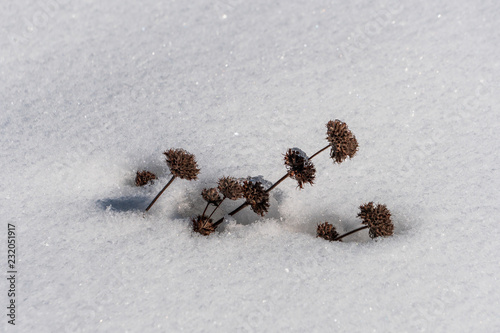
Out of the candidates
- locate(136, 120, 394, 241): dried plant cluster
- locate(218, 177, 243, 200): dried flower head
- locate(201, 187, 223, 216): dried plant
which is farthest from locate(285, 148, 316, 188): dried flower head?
locate(201, 187, 223, 216): dried plant

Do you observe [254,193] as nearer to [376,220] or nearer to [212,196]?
[212,196]

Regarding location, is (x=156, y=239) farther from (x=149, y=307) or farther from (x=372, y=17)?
(x=372, y=17)

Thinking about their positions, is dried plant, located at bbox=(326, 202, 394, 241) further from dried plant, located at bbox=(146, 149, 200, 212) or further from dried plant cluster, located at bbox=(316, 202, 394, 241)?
dried plant, located at bbox=(146, 149, 200, 212)

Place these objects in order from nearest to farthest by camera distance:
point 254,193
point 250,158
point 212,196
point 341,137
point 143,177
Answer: point 341,137
point 254,193
point 212,196
point 143,177
point 250,158

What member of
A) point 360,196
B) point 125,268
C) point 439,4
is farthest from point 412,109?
point 125,268

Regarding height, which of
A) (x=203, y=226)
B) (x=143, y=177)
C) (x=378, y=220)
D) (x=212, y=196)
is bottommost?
(x=378, y=220)

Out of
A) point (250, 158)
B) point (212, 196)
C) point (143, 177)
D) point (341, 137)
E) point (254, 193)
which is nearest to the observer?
point (341, 137)

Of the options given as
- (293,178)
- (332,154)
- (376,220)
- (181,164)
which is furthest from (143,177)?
(376,220)
